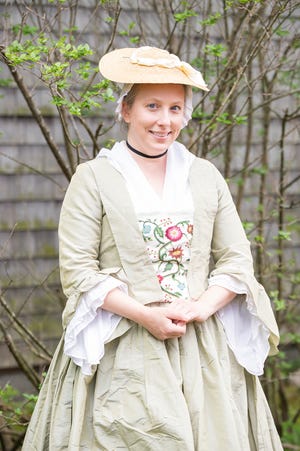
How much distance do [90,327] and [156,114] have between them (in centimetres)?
66

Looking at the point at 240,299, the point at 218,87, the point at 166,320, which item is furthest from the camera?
the point at 218,87

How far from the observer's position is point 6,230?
14.6 ft

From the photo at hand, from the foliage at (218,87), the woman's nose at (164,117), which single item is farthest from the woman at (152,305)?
the foliage at (218,87)

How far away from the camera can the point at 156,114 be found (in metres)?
2.56

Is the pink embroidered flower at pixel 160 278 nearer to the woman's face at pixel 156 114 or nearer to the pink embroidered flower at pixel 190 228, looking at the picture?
the pink embroidered flower at pixel 190 228

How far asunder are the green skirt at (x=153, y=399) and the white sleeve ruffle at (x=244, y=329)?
0.11 ft

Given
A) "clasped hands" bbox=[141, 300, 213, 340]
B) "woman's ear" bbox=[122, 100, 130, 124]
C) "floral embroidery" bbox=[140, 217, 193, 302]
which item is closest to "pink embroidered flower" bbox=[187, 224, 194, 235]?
"floral embroidery" bbox=[140, 217, 193, 302]

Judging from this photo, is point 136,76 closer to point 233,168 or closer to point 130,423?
point 130,423

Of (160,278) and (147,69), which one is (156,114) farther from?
(160,278)

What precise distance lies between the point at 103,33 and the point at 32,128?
61cm

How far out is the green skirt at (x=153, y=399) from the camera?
244 cm

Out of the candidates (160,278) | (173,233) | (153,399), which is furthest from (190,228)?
(153,399)

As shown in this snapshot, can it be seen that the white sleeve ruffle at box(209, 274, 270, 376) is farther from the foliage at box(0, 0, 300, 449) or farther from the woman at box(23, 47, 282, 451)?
the foliage at box(0, 0, 300, 449)

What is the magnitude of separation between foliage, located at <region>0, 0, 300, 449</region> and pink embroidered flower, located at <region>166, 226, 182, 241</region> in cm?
59
